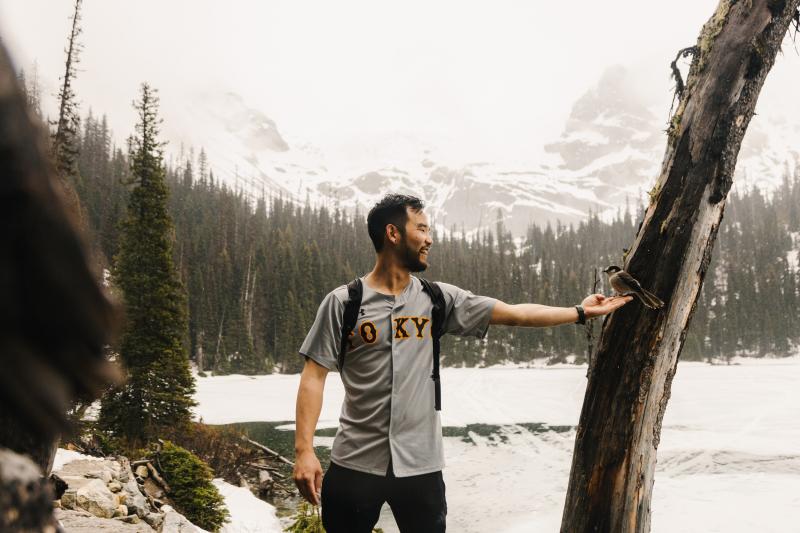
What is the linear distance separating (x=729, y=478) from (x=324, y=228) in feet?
290

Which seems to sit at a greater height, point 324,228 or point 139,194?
point 324,228

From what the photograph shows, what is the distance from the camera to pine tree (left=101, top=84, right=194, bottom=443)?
15502mm

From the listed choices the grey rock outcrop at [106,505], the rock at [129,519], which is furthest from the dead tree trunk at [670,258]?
the rock at [129,519]

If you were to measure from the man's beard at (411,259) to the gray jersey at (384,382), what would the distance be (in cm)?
14

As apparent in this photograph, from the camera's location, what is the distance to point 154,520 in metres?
6.46

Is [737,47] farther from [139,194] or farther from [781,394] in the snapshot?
[781,394]

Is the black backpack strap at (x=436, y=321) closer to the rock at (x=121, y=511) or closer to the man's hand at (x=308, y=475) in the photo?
the man's hand at (x=308, y=475)

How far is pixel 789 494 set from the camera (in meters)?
9.38

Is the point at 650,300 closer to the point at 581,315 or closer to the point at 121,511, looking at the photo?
the point at 581,315

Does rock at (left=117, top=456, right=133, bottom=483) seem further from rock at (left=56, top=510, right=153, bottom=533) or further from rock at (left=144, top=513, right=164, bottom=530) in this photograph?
rock at (left=56, top=510, right=153, bottom=533)

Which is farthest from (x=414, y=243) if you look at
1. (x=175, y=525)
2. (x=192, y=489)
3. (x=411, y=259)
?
(x=192, y=489)

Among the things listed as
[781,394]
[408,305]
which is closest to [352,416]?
[408,305]

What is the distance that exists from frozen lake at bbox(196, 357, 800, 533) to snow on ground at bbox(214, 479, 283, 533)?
1869 millimetres

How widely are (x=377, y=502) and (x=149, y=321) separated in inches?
635
